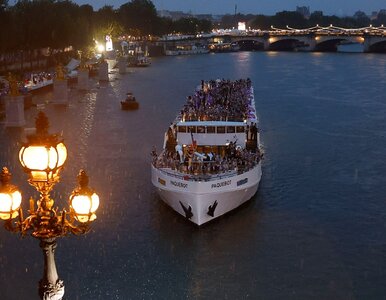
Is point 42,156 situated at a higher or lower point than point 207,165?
higher

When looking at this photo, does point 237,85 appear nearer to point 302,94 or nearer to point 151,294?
point 302,94

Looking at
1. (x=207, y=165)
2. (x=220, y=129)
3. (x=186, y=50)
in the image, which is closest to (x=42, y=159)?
(x=207, y=165)

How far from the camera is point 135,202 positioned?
25.0 metres

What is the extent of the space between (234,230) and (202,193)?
189 centimetres

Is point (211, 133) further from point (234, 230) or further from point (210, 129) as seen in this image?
point (234, 230)

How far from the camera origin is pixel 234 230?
2206 cm

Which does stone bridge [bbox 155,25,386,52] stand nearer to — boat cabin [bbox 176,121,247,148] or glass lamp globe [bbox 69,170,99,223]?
boat cabin [bbox 176,121,247,148]

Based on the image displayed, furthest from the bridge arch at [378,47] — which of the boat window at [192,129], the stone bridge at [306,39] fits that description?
the boat window at [192,129]

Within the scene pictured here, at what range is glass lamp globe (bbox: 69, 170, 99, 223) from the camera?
655 cm

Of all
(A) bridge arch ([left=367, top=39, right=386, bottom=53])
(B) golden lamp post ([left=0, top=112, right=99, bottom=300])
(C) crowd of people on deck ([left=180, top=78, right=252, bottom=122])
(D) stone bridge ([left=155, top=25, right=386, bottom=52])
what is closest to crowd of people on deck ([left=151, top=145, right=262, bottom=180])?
(C) crowd of people on deck ([left=180, top=78, right=252, bottom=122])

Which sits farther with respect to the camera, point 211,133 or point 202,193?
point 211,133

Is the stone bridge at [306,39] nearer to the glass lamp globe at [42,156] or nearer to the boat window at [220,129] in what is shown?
the boat window at [220,129]

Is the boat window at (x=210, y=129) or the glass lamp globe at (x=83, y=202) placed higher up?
the glass lamp globe at (x=83, y=202)

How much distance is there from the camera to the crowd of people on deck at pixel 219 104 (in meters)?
29.1
